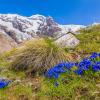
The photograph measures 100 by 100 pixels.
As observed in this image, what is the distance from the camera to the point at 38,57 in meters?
9.84

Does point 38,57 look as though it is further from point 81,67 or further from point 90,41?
point 90,41

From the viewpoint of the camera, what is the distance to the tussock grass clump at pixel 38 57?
9.55 m

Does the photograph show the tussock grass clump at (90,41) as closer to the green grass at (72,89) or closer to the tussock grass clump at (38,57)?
the tussock grass clump at (38,57)

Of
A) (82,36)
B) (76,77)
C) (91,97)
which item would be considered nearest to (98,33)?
(82,36)

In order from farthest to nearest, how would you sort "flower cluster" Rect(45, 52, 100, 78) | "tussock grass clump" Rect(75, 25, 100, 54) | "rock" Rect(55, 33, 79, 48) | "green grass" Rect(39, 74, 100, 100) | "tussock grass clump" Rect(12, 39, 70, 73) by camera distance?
1. "rock" Rect(55, 33, 79, 48)
2. "tussock grass clump" Rect(75, 25, 100, 54)
3. "tussock grass clump" Rect(12, 39, 70, 73)
4. "flower cluster" Rect(45, 52, 100, 78)
5. "green grass" Rect(39, 74, 100, 100)

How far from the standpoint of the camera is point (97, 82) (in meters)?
7.11

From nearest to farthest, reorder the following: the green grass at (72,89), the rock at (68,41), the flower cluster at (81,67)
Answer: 1. the green grass at (72,89)
2. the flower cluster at (81,67)
3. the rock at (68,41)

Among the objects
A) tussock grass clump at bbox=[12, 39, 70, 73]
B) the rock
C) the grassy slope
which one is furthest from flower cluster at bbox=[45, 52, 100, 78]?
the rock

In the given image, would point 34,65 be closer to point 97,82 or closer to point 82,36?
point 97,82

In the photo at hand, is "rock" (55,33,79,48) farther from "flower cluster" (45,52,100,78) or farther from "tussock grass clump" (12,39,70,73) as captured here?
"flower cluster" (45,52,100,78)

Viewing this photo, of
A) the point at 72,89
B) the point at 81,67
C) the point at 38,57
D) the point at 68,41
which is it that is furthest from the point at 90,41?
the point at 72,89

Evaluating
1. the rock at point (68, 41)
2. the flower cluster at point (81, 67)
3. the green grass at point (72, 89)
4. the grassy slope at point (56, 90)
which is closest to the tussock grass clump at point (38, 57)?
the grassy slope at point (56, 90)

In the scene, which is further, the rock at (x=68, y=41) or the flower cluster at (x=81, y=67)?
the rock at (x=68, y=41)

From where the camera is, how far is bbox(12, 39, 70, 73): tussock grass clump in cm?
955
